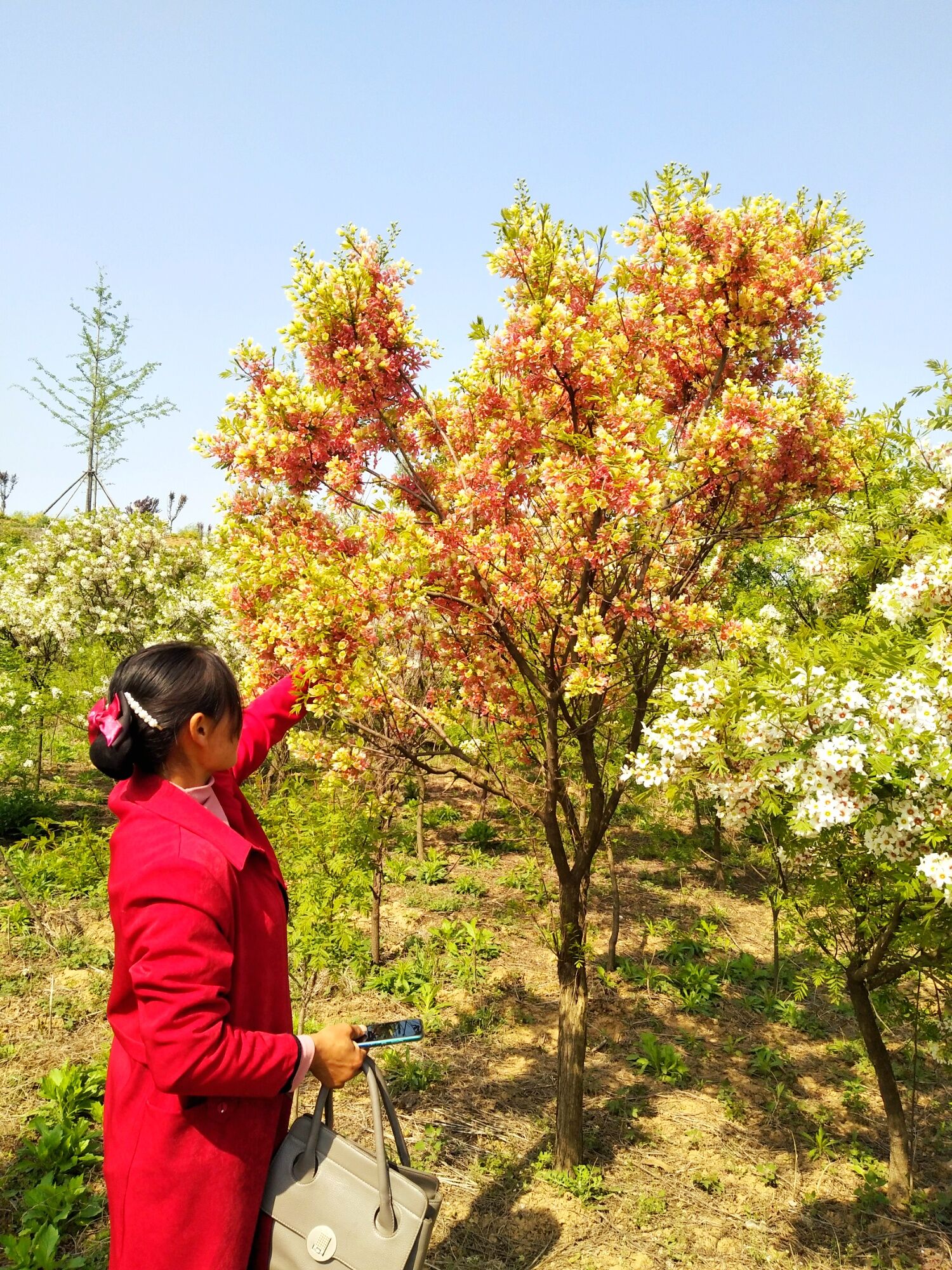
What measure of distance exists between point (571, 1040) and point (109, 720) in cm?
315

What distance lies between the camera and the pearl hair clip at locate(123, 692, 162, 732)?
167cm

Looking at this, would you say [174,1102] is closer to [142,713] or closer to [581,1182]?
[142,713]

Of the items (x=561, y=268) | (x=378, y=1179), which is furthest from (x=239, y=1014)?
(x=561, y=268)

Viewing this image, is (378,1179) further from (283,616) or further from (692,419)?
(692,419)

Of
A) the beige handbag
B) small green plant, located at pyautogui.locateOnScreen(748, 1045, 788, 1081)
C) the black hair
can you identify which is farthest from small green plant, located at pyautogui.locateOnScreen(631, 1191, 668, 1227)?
the black hair

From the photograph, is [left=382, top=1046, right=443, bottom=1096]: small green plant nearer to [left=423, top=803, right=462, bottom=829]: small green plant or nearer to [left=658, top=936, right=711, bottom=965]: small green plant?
[left=658, top=936, right=711, bottom=965]: small green plant

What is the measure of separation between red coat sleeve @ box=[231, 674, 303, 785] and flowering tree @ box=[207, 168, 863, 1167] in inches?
5.2

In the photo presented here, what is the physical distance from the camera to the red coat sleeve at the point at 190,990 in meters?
1.49

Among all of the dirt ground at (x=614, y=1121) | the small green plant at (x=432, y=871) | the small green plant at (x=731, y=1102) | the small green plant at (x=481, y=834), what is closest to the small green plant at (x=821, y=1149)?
the dirt ground at (x=614, y=1121)

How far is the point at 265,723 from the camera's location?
8.08 feet

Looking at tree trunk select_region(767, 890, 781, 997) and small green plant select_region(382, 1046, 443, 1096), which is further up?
tree trunk select_region(767, 890, 781, 997)

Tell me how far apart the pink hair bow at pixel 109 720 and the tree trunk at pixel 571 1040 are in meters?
2.73

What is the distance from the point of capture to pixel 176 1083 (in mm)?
1491

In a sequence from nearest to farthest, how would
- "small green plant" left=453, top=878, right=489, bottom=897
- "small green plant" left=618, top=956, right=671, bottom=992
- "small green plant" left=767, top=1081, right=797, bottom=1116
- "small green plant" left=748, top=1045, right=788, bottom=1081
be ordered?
1. "small green plant" left=767, top=1081, right=797, bottom=1116
2. "small green plant" left=748, top=1045, right=788, bottom=1081
3. "small green plant" left=618, top=956, right=671, bottom=992
4. "small green plant" left=453, top=878, right=489, bottom=897
